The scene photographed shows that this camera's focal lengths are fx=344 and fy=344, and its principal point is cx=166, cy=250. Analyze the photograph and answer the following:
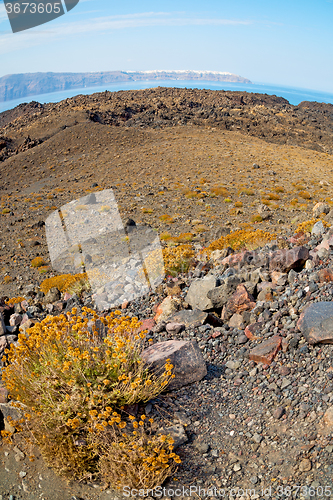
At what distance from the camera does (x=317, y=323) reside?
4141 millimetres

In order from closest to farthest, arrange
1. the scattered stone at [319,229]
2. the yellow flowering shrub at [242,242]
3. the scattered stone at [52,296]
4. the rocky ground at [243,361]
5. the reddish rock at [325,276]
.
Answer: the rocky ground at [243,361] < the reddish rock at [325,276] < the scattered stone at [319,229] < the scattered stone at [52,296] < the yellow flowering shrub at [242,242]

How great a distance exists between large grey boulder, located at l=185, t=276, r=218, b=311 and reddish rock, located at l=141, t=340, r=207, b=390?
1617mm

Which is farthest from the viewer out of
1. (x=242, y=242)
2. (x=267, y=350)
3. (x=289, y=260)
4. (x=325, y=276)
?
(x=242, y=242)

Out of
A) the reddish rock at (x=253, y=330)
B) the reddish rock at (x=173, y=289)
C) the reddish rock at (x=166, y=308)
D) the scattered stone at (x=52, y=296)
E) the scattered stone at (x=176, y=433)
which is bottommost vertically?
the scattered stone at (x=52, y=296)

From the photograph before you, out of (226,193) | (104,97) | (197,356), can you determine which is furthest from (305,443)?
(104,97)

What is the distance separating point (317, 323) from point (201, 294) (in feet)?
7.64

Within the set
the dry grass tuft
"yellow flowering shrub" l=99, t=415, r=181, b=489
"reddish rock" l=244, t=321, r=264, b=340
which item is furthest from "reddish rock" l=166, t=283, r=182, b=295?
"yellow flowering shrub" l=99, t=415, r=181, b=489

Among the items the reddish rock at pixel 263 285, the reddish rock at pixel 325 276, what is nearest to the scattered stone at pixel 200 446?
the reddish rock at pixel 263 285

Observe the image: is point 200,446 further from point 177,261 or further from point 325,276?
point 177,261

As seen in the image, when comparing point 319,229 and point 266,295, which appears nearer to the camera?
point 266,295

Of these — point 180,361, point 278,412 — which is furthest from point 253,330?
point 278,412

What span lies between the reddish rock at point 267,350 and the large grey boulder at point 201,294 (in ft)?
4.79

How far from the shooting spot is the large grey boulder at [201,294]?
19.6ft

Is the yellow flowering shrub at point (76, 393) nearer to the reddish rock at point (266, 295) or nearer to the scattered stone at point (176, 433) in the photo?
the scattered stone at point (176, 433)
